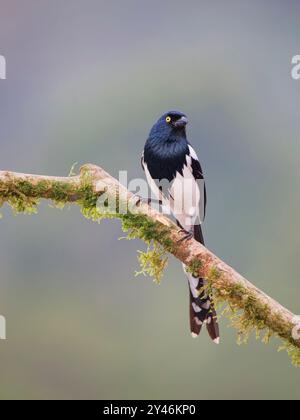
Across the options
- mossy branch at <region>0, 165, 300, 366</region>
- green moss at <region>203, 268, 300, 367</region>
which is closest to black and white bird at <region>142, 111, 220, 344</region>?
mossy branch at <region>0, 165, 300, 366</region>

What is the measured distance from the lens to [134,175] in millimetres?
46844

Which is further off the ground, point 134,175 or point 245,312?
point 134,175

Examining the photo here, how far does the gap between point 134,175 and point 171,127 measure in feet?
128

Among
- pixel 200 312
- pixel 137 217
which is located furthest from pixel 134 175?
pixel 137 217

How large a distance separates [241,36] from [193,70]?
24.4 metres

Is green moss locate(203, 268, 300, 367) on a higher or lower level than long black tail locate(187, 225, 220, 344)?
lower

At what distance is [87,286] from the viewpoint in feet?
183

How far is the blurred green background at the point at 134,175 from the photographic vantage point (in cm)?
4016

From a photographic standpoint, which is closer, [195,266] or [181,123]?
[195,266]

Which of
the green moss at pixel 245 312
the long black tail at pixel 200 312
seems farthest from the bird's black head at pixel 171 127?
the green moss at pixel 245 312

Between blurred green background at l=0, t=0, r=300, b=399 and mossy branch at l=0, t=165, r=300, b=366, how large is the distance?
91.9ft

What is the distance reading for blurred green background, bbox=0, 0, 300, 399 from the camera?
40.2 m

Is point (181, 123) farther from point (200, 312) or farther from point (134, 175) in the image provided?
point (134, 175)

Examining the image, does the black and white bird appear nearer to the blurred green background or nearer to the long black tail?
the long black tail
